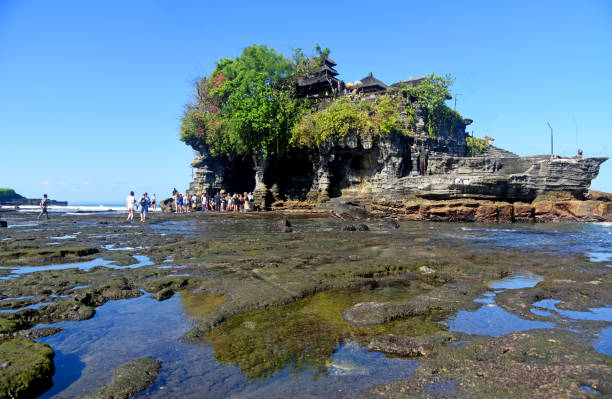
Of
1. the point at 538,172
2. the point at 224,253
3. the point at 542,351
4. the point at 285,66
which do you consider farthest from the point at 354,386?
the point at 285,66

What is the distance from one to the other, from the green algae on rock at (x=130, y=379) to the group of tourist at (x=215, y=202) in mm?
28265

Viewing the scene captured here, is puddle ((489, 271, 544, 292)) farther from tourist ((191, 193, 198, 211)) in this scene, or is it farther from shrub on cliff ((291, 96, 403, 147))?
tourist ((191, 193, 198, 211))

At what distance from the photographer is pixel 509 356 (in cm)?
298

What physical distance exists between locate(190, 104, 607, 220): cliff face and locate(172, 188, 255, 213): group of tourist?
43.0 inches

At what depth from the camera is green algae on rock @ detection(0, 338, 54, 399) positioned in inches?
99.1

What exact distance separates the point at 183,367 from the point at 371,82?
→ 34826 millimetres

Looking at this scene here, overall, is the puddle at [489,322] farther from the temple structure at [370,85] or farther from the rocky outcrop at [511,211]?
the temple structure at [370,85]

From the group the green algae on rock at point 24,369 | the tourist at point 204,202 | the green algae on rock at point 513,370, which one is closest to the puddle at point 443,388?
the green algae on rock at point 513,370

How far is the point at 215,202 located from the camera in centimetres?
3447

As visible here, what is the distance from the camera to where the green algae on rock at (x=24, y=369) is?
8.26 ft

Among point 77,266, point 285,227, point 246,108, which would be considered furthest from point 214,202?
point 77,266

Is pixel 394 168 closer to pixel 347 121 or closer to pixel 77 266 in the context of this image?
pixel 347 121

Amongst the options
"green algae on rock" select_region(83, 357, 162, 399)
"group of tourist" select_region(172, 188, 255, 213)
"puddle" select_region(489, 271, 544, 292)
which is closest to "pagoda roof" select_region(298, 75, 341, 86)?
"group of tourist" select_region(172, 188, 255, 213)

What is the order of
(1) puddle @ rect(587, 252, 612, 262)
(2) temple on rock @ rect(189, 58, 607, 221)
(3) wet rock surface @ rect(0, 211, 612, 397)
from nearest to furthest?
(3) wet rock surface @ rect(0, 211, 612, 397), (1) puddle @ rect(587, 252, 612, 262), (2) temple on rock @ rect(189, 58, 607, 221)
